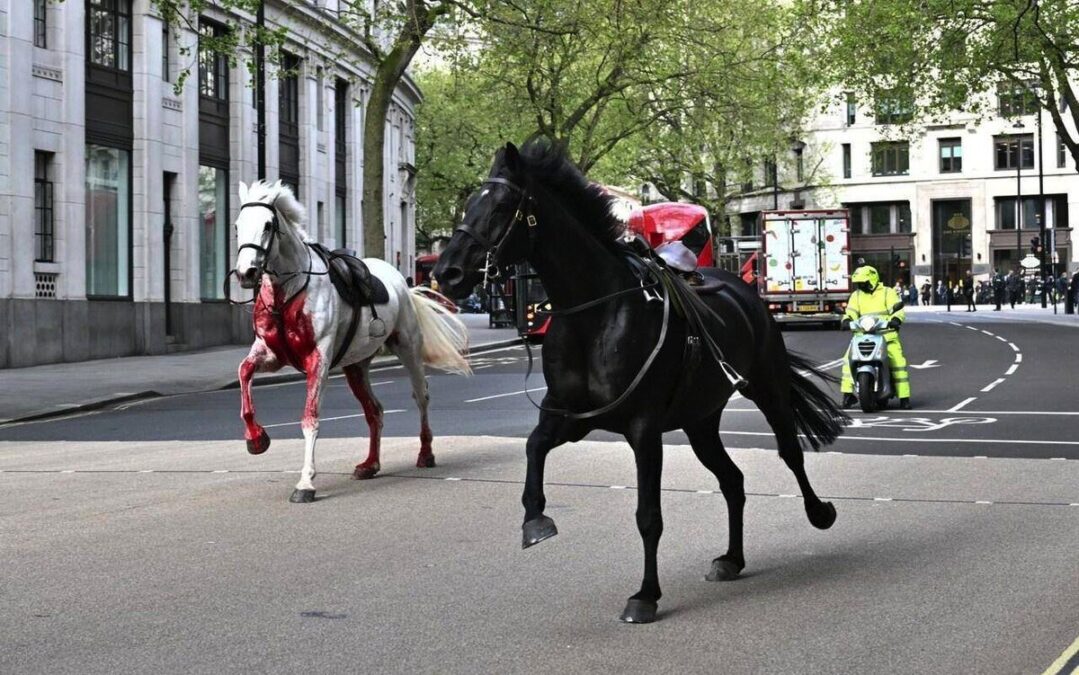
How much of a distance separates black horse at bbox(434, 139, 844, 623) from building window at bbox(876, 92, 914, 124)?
34.9m

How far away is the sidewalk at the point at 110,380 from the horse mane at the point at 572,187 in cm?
1373

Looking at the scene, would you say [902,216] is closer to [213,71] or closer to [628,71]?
[628,71]

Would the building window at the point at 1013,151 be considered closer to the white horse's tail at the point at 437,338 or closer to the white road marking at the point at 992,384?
the white road marking at the point at 992,384

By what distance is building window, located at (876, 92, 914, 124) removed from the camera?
→ 40.4 metres

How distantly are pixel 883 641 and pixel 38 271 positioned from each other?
26.8m

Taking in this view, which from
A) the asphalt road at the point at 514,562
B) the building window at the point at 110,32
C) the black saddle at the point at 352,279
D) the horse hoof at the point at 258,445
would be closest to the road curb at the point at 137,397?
the black saddle at the point at 352,279

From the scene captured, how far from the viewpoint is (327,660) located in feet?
18.3

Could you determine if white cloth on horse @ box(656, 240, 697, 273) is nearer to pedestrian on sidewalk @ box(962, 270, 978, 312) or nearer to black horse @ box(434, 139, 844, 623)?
black horse @ box(434, 139, 844, 623)

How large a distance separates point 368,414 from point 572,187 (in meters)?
5.31

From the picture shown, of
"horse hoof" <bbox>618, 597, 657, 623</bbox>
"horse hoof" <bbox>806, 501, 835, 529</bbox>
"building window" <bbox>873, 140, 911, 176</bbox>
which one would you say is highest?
"building window" <bbox>873, 140, 911, 176</bbox>

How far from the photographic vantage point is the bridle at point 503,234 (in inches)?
249

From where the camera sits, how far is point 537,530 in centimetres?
646

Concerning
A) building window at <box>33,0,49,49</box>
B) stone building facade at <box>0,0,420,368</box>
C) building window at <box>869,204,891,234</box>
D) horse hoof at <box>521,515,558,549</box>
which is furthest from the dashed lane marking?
building window at <box>869,204,891,234</box>

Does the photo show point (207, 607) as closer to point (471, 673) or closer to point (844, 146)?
point (471, 673)
